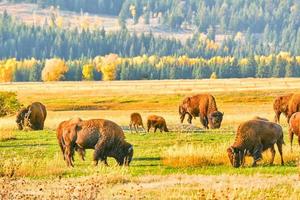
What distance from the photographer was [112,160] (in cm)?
2916

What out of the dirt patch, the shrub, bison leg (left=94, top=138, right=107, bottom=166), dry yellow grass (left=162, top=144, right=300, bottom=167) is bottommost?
the shrub

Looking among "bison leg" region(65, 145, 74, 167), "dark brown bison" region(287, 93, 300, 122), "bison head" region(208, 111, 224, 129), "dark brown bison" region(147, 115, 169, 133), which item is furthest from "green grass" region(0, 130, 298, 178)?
"dark brown bison" region(287, 93, 300, 122)

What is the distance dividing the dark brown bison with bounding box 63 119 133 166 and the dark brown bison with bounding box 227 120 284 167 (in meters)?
3.47

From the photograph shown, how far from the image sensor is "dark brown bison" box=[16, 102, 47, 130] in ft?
157

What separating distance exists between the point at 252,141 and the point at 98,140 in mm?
5025

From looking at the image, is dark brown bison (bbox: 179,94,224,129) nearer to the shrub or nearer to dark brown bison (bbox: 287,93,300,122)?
dark brown bison (bbox: 287,93,300,122)

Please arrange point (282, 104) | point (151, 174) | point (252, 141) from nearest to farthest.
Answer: point (151, 174) < point (252, 141) < point (282, 104)

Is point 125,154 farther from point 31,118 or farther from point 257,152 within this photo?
point 31,118

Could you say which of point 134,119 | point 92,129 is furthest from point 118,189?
point 134,119

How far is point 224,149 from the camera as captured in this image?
95.8 ft

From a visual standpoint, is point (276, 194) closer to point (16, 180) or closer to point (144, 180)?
point (144, 180)

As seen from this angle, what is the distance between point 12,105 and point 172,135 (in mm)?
21517

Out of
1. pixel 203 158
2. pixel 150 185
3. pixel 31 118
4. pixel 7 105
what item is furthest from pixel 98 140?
pixel 7 105

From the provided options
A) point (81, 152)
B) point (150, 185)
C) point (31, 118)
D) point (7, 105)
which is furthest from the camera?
point (7, 105)
